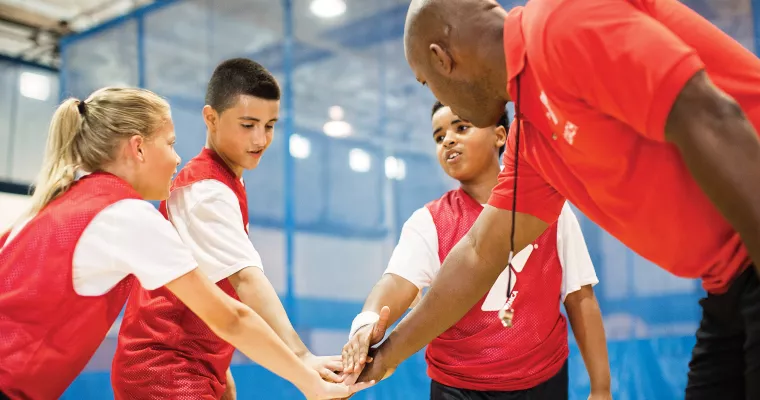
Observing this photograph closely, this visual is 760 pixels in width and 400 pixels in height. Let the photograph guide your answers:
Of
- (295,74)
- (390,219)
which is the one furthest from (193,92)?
(390,219)

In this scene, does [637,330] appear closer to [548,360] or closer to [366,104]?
[548,360]

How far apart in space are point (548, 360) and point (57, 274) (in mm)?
1355

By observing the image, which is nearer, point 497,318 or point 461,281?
point 461,281

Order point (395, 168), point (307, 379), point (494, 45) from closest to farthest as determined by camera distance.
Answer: point (494, 45) < point (307, 379) < point (395, 168)

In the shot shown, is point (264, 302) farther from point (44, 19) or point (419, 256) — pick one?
point (44, 19)

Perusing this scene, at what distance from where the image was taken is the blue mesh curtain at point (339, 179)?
2.94 m

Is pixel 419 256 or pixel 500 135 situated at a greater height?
pixel 500 135

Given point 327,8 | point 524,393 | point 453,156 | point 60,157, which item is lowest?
point 524,393

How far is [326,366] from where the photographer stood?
1.92m

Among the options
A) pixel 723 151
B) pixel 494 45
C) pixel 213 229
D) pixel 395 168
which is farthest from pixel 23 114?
pixel 723 151

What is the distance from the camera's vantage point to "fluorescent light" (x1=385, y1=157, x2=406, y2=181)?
3.67 metres

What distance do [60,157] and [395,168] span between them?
2201 millimetres

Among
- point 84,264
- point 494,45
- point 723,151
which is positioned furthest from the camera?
point 84,264

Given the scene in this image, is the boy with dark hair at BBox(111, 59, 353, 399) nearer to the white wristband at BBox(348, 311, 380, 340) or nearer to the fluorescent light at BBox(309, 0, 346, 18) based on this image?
the white wristband at BBox(348, 311, 380, 340)
